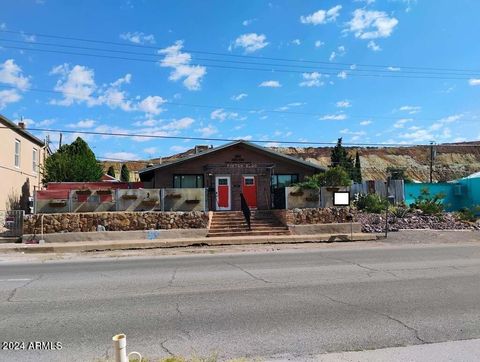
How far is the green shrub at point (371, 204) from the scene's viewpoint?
89.8 ft

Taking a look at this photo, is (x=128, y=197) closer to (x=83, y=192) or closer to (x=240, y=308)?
(x=83, y=192)

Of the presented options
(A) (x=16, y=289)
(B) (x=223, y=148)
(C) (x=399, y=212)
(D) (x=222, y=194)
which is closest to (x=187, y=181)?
(D) (x=222, y=194)

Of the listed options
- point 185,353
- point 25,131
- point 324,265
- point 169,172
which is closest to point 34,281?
point 185,353

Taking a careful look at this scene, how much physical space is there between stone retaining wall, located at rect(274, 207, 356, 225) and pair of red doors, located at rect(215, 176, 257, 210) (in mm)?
4322

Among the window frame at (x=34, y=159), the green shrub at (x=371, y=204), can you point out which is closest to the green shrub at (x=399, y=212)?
the green shrub at (x=371, y=204)

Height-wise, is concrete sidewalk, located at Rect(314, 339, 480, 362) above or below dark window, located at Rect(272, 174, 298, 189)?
below

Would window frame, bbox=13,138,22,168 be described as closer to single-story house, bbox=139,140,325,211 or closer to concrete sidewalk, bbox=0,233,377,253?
single-story house, bbox=139,140,325,211

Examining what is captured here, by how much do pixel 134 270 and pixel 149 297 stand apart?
Result: 376 centimetres

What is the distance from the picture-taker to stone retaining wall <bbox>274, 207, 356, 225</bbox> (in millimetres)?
23406

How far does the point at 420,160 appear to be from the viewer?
122375 millimetres

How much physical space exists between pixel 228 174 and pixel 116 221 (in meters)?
8.54

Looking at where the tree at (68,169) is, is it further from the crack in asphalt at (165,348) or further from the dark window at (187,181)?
the crack in asphalt at (165,348)

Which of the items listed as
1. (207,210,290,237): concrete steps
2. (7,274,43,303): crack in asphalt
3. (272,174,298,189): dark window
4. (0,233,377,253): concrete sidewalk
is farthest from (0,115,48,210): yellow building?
(7,274,43,303): crack in asphalt

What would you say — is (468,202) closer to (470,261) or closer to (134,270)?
(470,261)
